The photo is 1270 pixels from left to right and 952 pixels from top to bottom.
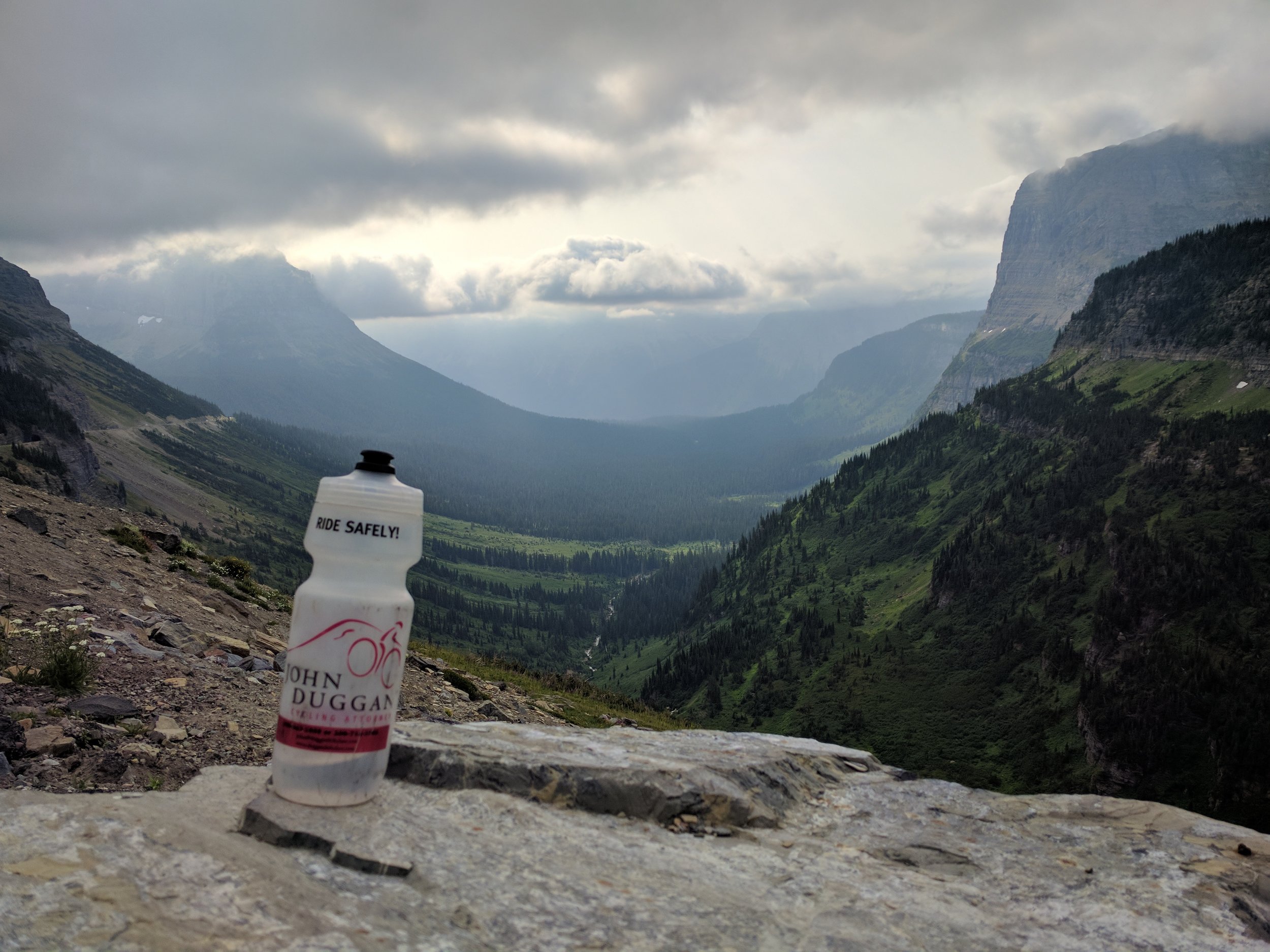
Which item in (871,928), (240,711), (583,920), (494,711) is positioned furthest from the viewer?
(494,711)

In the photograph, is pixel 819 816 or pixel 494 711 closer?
pixel 819 816

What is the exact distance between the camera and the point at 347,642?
20.3ft

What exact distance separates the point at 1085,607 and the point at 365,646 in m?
140

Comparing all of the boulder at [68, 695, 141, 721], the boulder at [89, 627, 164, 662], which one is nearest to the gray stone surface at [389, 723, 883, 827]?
the boulder at [68, 695, 141, 721]

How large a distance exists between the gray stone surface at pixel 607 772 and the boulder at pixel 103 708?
369 centimetres

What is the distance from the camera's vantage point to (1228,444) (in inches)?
5049

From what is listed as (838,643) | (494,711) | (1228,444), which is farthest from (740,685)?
(494,711)

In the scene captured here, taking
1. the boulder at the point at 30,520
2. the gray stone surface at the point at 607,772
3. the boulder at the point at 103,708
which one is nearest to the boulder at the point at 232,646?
the boulder at the point at 103,708

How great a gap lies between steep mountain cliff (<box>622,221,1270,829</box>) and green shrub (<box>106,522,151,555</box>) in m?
103

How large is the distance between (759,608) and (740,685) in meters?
41.4

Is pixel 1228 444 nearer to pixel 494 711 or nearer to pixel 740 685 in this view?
pixel 740 685

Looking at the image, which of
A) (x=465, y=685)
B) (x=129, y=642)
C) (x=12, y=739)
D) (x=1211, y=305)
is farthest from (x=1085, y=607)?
(x=12, y=739)

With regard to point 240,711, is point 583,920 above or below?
above

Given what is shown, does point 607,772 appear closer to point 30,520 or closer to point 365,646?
point 365,646
